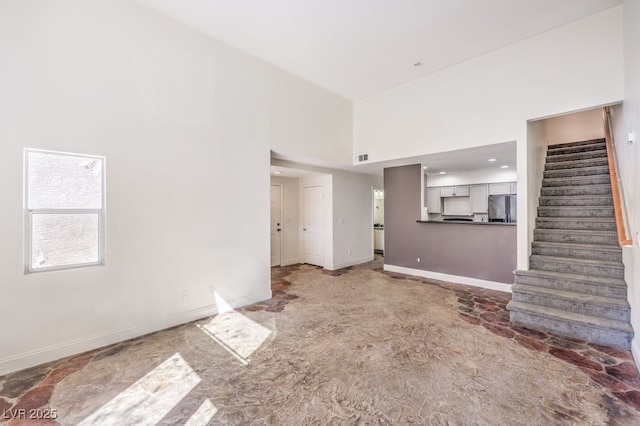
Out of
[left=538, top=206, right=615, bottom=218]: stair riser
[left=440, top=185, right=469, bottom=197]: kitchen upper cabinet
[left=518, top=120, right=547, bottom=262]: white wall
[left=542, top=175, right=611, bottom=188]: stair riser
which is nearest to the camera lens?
[left=518, top=120, right=547, bottom=262]: white wall

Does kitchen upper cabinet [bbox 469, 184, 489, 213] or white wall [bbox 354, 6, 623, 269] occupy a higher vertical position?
white wall [bbox 354, 6, 623, 269]

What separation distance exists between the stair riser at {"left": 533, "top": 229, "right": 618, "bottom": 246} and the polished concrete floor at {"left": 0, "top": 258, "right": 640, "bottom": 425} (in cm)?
164

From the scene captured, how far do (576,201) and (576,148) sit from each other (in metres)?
1.79

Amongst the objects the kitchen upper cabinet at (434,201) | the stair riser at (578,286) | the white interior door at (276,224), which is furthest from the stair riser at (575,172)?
the white interior door at (276,224)

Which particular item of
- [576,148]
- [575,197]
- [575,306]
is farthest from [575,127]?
[575,306]

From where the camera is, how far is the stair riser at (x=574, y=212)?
412cm

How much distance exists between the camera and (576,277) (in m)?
3.53

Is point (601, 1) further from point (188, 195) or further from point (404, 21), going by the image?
point (188, 195)

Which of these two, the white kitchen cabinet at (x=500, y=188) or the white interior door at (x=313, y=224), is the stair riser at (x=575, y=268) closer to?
the white kitchen cabinet at (x=500, y=188)

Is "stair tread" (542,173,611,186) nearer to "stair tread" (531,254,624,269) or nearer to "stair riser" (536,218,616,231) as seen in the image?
"stair riser" (536,218,616,231)

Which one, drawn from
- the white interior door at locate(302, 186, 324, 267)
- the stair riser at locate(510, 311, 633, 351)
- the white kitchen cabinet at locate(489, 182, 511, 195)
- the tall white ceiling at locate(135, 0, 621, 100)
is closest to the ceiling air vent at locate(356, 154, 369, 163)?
the white interior door at locate(302, 186, 324, 267)

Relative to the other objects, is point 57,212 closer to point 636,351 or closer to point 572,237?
point 636,351

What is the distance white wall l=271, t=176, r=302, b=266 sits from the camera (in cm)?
716

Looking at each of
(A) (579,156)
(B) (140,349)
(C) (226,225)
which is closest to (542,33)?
(A) (579,156)
